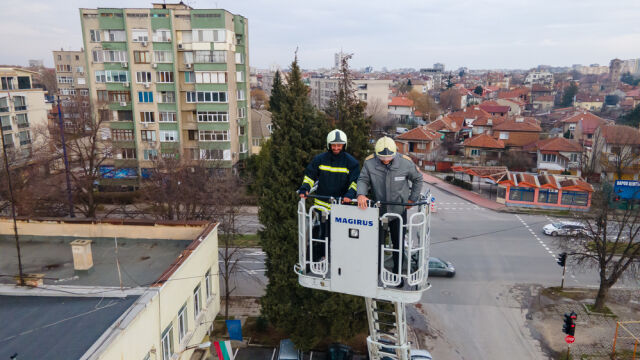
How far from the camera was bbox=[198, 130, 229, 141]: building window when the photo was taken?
127ft

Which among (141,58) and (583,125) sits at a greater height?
(141,58)

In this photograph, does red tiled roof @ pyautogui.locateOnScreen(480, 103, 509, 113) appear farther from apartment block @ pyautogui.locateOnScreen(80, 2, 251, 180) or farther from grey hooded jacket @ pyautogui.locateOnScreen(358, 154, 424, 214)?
grey hooded jacket @ pyautogui.locateOnScreen(358, 154, 424, 214)

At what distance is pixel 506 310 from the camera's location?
69.7 ft

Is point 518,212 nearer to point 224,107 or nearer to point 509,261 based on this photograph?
point 509,261

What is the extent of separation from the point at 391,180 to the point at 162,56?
3598cm

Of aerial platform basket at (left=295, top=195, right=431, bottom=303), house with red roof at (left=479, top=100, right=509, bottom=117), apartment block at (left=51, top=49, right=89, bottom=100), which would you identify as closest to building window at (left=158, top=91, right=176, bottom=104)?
aerial platform basket at (left=295, top=195, right=431, bottom=303)

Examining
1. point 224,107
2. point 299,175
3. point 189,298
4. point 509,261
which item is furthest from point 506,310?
point 224,107

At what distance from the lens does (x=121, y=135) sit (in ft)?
132

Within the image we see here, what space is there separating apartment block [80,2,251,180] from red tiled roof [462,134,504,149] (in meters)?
31.3

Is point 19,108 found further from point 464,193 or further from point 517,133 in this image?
point 517,133

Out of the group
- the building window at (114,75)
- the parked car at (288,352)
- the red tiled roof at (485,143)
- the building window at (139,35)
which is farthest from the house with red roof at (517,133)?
the parked car at (288,352)

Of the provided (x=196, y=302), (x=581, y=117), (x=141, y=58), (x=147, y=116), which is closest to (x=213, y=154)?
(x=147, y=116)

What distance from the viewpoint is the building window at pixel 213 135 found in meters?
38.8

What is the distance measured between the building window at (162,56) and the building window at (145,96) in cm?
312
